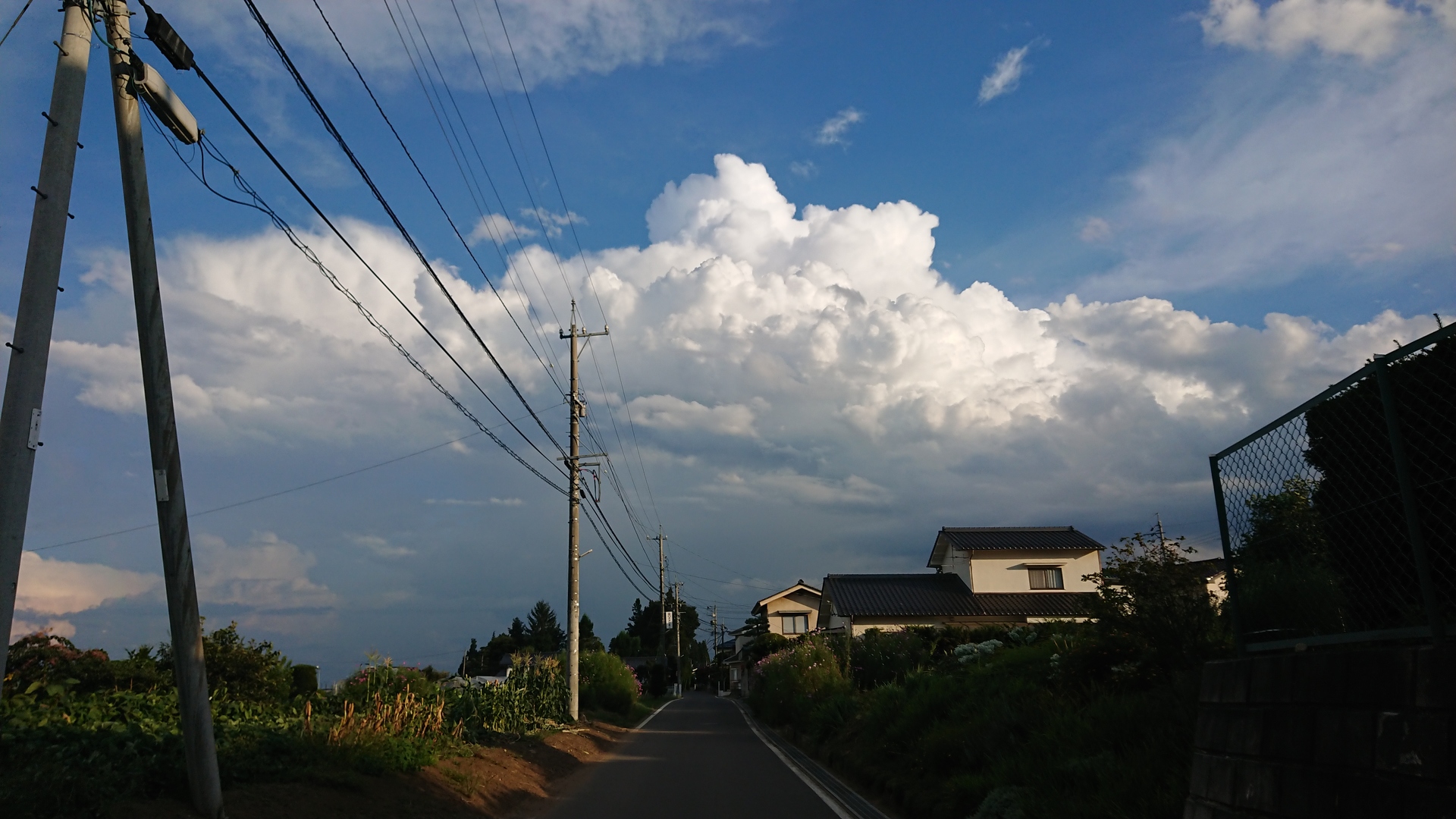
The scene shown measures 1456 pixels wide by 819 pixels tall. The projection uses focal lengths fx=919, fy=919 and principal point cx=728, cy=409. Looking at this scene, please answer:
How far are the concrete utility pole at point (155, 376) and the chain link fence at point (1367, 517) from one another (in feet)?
28.4

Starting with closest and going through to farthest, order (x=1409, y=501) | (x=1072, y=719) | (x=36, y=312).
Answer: (x=1409, y=501) → (x=36, y=312) → (x=1072, y=719)

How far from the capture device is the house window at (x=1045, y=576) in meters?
44.1

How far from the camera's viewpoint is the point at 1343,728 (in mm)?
4969

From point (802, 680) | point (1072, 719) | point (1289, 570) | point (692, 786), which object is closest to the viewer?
point (1289, 570)

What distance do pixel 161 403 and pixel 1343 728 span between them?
9.24 meters

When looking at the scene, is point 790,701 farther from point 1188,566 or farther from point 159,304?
point 159,304

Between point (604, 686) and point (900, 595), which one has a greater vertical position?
point (900, 595)

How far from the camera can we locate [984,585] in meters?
43.9

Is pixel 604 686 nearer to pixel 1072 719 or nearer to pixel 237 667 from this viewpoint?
pixel 237 667

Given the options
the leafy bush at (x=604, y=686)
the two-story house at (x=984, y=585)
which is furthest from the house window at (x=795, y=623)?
the leafy bush at (x=604, y=686)

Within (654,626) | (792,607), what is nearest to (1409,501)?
(792,607)

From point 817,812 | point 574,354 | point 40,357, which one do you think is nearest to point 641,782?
point 817,812

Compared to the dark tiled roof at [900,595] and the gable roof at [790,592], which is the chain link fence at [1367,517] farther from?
the gable roof at [790,592]

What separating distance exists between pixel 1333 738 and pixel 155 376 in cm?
928
